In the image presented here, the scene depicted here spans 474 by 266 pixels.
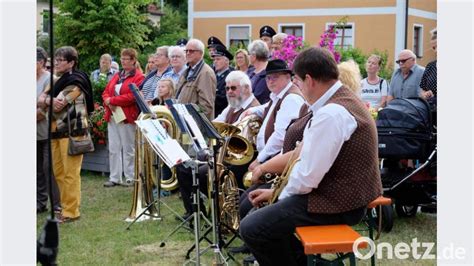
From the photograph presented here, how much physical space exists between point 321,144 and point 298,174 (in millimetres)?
259

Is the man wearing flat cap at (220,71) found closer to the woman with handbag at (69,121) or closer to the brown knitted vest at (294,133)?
the woman with handbag at (69,121)

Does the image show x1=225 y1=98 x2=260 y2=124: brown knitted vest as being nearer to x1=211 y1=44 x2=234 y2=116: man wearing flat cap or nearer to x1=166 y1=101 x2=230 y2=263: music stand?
x1=166 y1=101 x2=230 y2=263: music stand

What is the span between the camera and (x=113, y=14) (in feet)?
75.2

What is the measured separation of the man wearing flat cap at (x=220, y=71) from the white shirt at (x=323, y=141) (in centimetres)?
446

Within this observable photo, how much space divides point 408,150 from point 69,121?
340cm

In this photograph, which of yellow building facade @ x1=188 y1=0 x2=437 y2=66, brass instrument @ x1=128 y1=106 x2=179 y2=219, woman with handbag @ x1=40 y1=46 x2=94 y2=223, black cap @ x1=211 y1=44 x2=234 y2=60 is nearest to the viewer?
woman with handbag @ x1=40 y1=46 x2=94 y2=223

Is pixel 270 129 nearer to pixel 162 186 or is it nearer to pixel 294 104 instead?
pixel 294 104

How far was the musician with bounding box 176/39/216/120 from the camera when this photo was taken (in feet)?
25.2

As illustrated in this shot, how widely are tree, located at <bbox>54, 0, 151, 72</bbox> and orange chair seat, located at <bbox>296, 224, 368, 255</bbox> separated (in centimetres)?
1938

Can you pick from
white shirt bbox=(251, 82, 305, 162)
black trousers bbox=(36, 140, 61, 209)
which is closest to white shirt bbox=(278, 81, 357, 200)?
white shirt bbox=(251, 82, 305, 162)

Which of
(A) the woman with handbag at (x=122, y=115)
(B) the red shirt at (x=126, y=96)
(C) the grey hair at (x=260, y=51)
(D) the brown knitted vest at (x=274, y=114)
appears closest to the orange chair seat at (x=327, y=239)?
(D) the brown knitted vest at (x=274, y=114)

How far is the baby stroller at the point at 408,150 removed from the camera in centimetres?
630

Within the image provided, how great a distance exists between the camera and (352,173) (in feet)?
13.0

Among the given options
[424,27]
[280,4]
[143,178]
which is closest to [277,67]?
[143,178]
